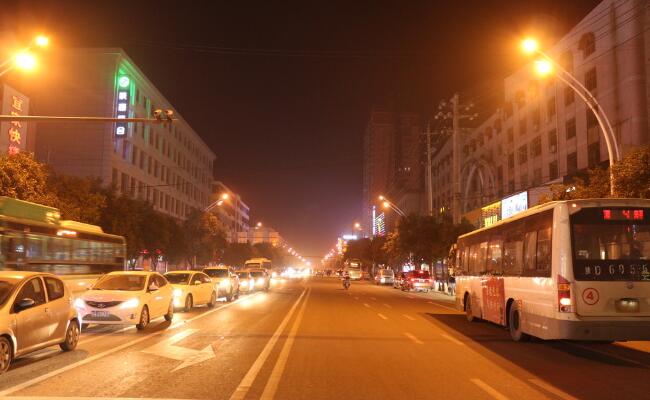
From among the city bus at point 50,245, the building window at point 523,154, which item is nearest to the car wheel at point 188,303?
the city bus at point 50,245

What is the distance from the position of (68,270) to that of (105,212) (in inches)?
767

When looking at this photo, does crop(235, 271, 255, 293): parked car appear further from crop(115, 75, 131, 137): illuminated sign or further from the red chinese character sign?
crop(115, 75, 131, 137): illuminated sign

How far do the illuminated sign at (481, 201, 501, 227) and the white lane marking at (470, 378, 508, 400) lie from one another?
163 ft

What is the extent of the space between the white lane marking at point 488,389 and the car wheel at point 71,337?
749 cm

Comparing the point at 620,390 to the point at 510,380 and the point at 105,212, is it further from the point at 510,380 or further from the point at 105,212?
the point at 105,212

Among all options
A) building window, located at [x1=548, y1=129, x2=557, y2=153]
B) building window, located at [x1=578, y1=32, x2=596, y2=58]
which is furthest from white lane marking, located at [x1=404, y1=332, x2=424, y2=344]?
building window, located at [x1=548, y1=129, x2=557, y2=153]

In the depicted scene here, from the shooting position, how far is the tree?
80.0ft

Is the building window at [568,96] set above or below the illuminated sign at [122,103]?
below

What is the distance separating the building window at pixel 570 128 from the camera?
46316mm

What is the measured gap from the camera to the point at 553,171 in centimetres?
5028

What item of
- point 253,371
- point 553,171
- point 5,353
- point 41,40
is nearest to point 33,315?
point 5,353

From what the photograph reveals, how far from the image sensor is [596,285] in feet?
37.6

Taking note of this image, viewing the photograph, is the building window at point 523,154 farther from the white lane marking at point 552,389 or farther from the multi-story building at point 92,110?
the white lane marking at point 552,389

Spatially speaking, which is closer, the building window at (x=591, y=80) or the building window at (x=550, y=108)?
the building window at (x=591, y=80)
